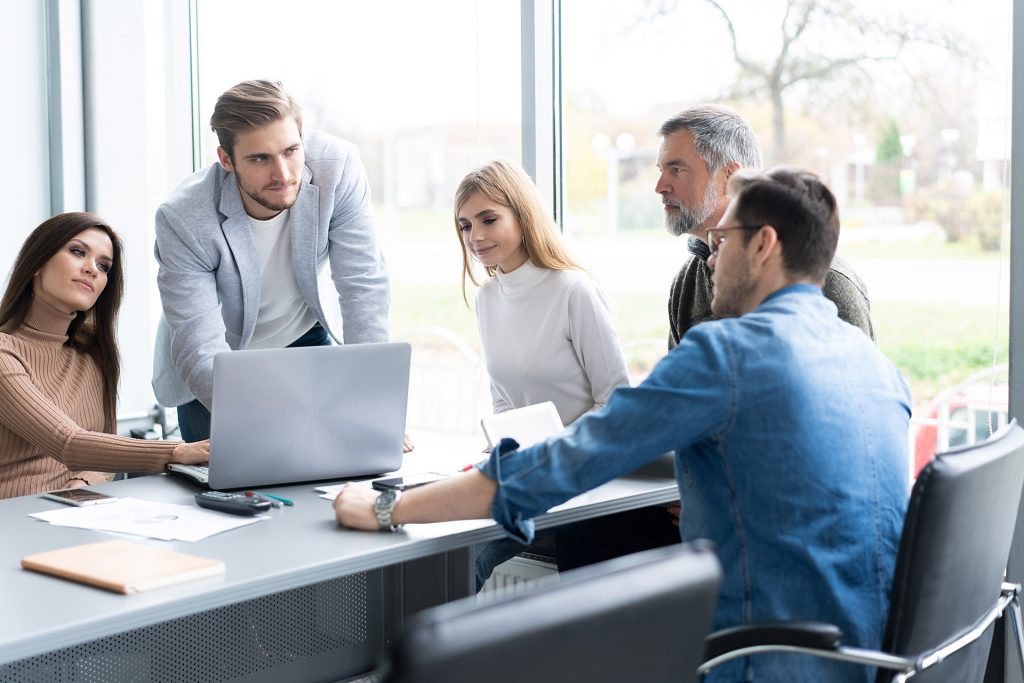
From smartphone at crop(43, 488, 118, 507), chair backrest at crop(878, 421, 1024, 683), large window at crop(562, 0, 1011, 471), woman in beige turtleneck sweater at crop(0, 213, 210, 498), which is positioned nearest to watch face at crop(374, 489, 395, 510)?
smartphone at crop(43, 488, 118, 507)

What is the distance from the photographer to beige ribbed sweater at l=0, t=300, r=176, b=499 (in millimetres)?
2229

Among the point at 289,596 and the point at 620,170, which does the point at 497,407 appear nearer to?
the point at 289,596

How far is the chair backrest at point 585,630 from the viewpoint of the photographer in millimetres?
859

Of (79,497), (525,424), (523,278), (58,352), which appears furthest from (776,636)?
(58,352)

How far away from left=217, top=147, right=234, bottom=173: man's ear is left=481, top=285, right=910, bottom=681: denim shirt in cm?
145

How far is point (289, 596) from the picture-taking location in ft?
7.02

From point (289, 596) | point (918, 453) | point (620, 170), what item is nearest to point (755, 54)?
point (620, 170)

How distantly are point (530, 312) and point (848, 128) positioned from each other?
5912 mm

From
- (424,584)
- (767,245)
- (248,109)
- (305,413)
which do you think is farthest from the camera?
(248,109)

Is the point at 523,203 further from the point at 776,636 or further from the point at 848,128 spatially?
the point at 848,128

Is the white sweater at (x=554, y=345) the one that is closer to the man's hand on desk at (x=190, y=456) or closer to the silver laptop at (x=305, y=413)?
the silver laptop at (x=305, y=413)

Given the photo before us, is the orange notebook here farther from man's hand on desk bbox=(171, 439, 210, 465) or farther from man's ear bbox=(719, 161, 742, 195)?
man's ear bbox=(719, 161, 742, 195)

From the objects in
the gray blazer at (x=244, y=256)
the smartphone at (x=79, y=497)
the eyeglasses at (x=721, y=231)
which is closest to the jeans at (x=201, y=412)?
the gray blazer at (x=244, y=256)

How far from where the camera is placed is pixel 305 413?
2.03 m
